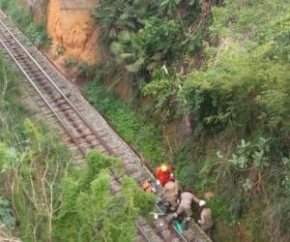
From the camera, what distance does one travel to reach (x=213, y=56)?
46.1ft

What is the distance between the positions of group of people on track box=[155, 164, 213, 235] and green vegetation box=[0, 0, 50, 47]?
1130 centimetres

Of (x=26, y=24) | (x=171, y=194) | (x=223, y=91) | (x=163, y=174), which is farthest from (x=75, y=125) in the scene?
(x=26, y=24)

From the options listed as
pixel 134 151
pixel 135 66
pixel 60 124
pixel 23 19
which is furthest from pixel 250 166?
pixel 23 19

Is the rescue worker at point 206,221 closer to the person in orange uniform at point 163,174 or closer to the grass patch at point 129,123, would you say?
the person in orange uniform at point 163,174

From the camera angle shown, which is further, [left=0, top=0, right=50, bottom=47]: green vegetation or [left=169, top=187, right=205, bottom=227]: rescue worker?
[left=0, top=0, right=50, bottom=47]: green vegetation

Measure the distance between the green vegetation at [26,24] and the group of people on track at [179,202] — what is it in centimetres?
1130

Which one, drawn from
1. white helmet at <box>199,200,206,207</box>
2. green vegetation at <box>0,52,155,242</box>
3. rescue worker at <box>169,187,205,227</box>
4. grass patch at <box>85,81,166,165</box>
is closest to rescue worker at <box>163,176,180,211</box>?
rescue worker at <box>169,187,205,227</box>

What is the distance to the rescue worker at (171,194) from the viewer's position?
13.3m

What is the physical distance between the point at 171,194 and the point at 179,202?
270 mm

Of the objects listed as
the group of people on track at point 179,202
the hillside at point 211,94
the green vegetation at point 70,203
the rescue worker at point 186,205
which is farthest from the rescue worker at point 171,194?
the green vegetation at point 70,203

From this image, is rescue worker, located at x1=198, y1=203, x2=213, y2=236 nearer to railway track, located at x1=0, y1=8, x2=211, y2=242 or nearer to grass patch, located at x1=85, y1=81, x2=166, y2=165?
railway track, located at x1=0, y1=8, x2=211, y2=242

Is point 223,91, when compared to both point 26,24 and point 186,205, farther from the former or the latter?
point 26,24

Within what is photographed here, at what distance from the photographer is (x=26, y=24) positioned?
25.0 m

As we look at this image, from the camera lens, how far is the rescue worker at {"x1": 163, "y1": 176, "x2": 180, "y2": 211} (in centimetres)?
1327
